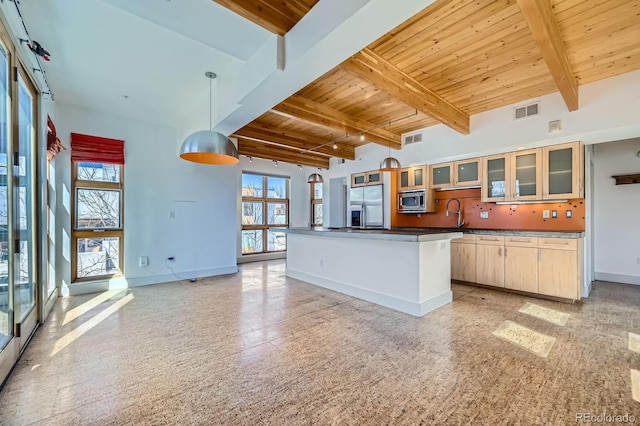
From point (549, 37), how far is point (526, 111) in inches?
87.9

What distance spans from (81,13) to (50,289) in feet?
11.9

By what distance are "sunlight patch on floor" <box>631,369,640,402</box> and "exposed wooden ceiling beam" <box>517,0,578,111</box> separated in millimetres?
2756

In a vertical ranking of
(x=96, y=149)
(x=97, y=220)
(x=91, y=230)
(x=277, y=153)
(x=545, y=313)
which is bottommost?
(x=545, y=313)

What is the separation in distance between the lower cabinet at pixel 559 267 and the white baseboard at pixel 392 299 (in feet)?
4.75

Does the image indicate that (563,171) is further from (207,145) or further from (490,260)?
(207,145)

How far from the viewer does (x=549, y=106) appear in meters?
4.05

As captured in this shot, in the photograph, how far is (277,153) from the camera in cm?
680

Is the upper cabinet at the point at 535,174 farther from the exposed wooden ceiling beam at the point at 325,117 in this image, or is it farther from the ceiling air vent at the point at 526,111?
the exposed wooden ceiling beam at the point at 325,117

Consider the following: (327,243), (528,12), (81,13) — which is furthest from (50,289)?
(528,12)

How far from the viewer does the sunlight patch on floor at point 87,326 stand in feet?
8.43

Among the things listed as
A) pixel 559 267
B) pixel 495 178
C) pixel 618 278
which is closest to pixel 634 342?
pixel 559 267

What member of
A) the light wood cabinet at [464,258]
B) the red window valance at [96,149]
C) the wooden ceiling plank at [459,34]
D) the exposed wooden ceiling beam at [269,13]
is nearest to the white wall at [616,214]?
the light wood cabinet at [464,258]

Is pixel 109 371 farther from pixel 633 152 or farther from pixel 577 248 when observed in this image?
pixel 633 152

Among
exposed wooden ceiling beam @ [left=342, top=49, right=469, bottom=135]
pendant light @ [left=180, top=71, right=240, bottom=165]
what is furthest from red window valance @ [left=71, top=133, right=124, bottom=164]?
exposed wooden ceiling beam @ [left=342, top=49, right=469, bottom=135]
